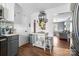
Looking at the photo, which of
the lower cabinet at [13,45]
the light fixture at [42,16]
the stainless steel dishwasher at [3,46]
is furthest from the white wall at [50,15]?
the stainless steel dishwasher at [3,46]

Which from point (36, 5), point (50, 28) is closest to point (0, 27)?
point (36, 5)

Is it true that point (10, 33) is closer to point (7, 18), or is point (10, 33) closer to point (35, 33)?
point (7, 18)

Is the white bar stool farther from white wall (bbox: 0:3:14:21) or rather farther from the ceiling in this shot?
white wall (bbox: 0:3:14:21)

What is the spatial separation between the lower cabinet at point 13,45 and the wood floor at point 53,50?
0.10 m

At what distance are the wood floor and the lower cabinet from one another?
0.10 meters

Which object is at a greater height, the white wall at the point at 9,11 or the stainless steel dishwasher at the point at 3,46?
the white wall at the point at 9,11

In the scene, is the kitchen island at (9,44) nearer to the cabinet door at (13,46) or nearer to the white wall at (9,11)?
the cabinet door at (13,46)

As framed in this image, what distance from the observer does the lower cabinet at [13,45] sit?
2.15 m

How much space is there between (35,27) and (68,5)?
0.77 metres

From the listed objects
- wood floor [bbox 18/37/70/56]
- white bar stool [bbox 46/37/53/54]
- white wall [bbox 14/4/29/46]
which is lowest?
wood floor [bbox 18/37/70/56]

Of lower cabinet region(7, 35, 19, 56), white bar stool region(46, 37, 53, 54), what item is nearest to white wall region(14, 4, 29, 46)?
lower cabinet region(7, 35, 19, 56)

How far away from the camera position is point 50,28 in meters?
2.15

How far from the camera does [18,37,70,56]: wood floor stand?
2111 millimetres

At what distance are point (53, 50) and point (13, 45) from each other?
2.64ft
